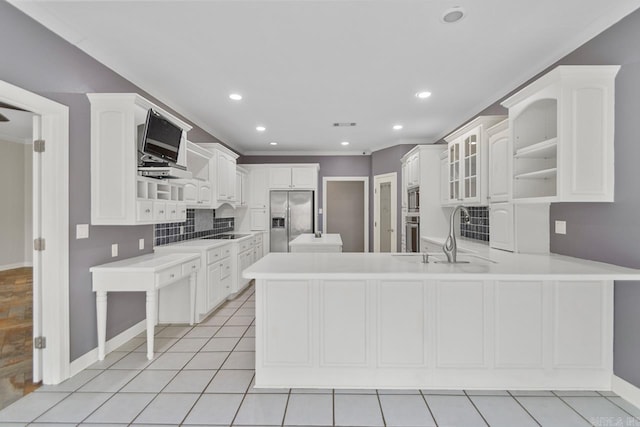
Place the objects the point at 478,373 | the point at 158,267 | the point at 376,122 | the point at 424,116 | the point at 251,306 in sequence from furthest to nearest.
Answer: the point at 376,122
the point at 424,116
the point at 251,306
the point at 158,267
the point at 478,373

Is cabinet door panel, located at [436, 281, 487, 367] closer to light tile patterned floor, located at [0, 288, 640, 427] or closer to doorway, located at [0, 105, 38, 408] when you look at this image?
light tile patterned floor, located at [0, 288, 640, 427]

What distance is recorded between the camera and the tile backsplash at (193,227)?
3648 millimetres

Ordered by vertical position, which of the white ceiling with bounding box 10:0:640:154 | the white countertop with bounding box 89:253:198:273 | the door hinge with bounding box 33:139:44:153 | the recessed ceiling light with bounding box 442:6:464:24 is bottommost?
the white countertop with bounding box 89:253:198:273

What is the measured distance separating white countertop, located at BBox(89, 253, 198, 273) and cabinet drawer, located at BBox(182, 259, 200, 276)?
5cm

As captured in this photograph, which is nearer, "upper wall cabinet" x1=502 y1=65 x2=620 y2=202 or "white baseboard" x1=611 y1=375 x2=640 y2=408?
"white baseboard" x1=611 y1=375 x2=640 y2=408

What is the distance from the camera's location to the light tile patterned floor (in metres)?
1.83

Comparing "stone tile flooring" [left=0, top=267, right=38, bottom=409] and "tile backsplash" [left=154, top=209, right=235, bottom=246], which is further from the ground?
"tile backsplash" [left=154, top=209, right=235, bottom=246]

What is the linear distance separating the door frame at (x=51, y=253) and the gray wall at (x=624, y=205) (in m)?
3.92

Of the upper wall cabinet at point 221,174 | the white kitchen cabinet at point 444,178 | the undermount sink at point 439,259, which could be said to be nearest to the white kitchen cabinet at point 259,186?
the upper wall cabinet at point 221,174

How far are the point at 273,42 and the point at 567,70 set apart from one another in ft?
7.02

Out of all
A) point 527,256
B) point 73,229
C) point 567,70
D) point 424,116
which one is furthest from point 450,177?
point 73,229

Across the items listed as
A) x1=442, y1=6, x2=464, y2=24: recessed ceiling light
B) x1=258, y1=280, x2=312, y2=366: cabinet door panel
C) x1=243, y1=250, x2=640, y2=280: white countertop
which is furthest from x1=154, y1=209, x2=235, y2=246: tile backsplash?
x1=442, y1=6, x2=464, y2=24: recessed ceiling light

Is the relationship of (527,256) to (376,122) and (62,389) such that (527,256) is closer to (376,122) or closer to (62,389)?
(376,122)

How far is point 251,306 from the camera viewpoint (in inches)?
163
